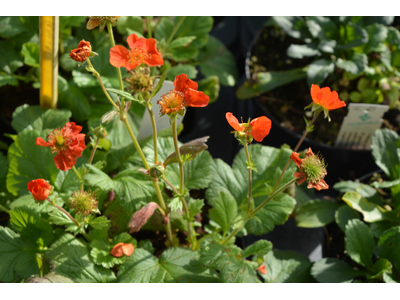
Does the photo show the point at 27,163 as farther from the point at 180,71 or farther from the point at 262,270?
the point at 262,270

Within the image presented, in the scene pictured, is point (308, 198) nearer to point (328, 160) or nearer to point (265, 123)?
point (328, 160)

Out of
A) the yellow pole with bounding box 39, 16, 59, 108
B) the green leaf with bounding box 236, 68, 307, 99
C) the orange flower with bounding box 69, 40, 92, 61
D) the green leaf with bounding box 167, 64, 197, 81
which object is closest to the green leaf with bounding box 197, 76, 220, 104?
the green leaf with bounding box 167, 64, 197, 81

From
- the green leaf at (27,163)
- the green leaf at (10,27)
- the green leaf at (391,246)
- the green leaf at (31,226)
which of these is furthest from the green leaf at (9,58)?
the green leaf at (391,246)

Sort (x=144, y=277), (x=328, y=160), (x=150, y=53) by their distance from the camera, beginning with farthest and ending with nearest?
1. (x=328, y=160)
2. (x=144, y=277)
3. (x=150, y=53)

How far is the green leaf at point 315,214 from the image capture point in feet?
4.35

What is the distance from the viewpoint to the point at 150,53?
A: 0.73 metres

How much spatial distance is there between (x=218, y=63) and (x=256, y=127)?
111cm

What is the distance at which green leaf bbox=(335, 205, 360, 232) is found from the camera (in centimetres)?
132

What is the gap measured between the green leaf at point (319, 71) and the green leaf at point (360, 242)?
2.08 ft

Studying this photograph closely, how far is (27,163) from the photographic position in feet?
3.80

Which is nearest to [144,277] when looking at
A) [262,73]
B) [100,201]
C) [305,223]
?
[100,201]

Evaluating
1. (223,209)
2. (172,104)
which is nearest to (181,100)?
(172,104)

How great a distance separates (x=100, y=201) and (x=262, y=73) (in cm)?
99

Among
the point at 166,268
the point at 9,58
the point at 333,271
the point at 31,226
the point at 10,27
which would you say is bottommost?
the point at 333,271
